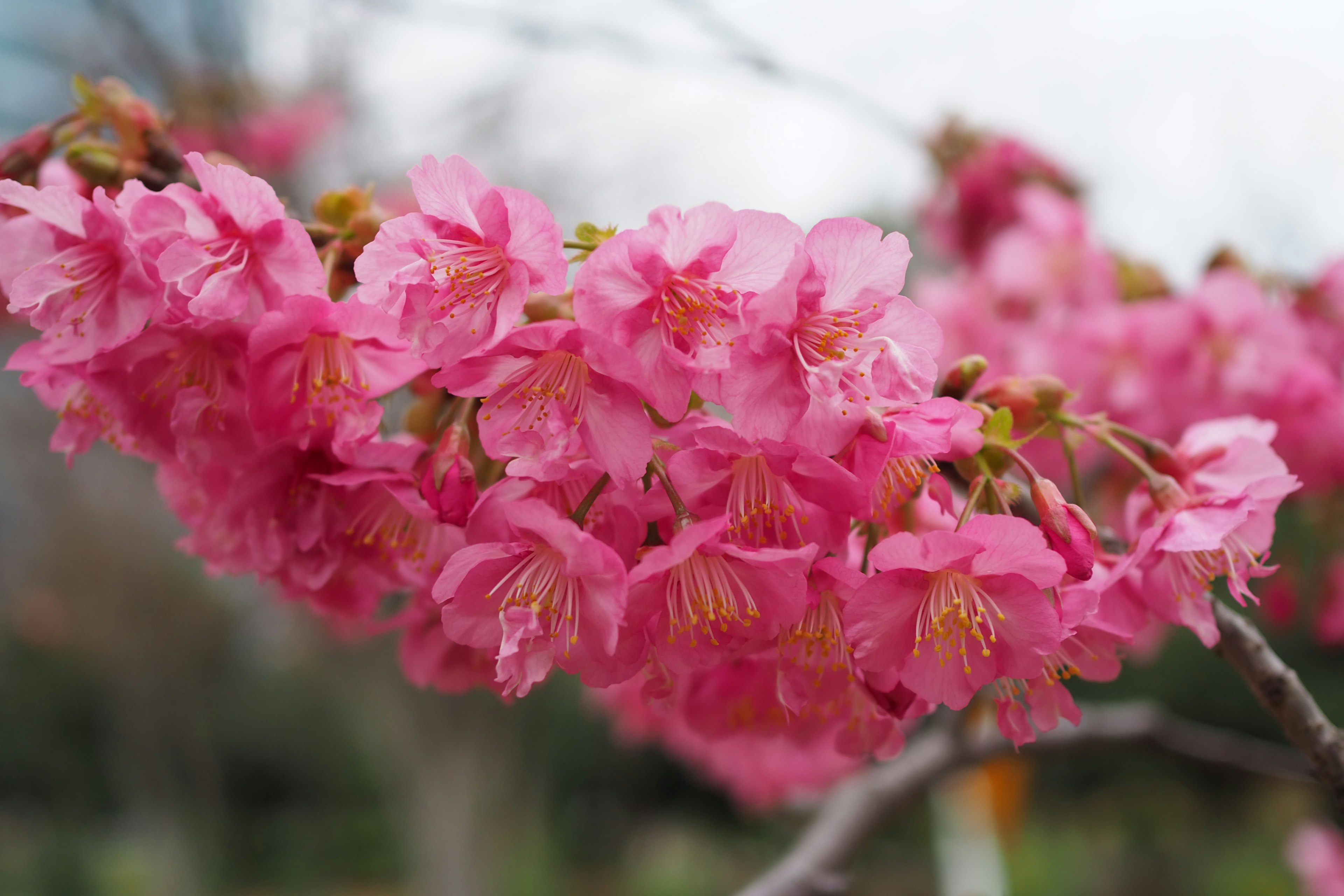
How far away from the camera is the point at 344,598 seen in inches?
25.5

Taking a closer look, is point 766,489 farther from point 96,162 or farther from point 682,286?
point 96,162

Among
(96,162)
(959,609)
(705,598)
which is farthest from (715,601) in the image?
(96,162)

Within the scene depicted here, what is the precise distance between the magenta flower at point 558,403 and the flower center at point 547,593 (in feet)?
0.19

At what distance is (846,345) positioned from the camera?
47 cm

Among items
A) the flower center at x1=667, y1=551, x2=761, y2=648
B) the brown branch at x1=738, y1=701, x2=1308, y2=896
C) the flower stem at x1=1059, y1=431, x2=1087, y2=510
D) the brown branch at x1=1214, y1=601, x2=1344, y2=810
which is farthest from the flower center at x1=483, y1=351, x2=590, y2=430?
the brown branch at x1=738, y1=701, x2=1308, y2=896

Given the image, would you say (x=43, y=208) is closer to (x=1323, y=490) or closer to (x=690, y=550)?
(x=690, y=550)

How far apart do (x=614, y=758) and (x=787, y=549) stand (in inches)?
313

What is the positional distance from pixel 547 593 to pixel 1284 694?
1.70 ft

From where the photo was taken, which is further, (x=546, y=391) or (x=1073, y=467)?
(x=1073, y=467)

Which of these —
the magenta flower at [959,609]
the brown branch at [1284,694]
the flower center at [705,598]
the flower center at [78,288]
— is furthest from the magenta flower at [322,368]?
the brown branch at [1284,694]

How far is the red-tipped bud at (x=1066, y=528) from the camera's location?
46cm

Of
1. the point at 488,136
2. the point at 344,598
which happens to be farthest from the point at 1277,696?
the point at 488,136

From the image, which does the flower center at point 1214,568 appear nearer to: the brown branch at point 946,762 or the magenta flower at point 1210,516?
the magenta flower at point 1210,516

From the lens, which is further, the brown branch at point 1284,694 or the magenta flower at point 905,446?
the brown branch at point 1284,694
